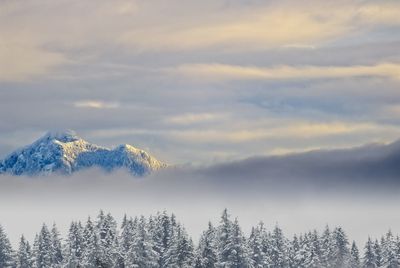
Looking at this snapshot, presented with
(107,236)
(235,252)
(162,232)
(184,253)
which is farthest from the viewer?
(162,232)

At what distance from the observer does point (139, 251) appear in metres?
168

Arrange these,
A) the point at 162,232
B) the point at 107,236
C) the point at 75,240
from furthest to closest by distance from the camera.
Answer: the point at 75,240 → the point at 162,232 → the point at 107,236

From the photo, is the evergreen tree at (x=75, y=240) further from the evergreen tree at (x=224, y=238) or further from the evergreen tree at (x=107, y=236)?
the evergreen tree at (x=224, y=238)

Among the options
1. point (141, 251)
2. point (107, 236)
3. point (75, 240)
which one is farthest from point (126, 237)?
point (75, 240)

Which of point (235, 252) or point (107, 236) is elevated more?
point (107, 236)

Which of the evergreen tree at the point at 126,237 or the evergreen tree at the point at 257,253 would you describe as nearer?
the evergreen tree at the point at 126,237

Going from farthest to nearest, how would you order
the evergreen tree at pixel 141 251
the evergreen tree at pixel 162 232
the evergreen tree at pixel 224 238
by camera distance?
the evergreen tree at pixel 162 232
the evergreen tree at pixel 224 238
the evergreen tree at pixel 141 251

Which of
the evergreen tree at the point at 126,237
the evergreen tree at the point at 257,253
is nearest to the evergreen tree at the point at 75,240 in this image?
the evergreen tree at the point at 126,237

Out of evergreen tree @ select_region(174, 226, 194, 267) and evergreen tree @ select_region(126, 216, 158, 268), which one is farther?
evergreen tree @ select_region(126, 216, 158, 268)

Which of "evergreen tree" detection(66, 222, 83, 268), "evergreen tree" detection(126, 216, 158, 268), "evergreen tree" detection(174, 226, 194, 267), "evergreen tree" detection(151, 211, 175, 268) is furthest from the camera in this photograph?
"evergreen tree" detection(66, 222, 83, 268)

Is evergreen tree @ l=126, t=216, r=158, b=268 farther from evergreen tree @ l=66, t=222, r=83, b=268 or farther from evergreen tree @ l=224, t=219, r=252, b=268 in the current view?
evergreen tree @ l=66, t=222, r=83, b=268

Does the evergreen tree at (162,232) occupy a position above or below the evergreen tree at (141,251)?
above

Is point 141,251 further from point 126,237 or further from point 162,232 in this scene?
point 162,232

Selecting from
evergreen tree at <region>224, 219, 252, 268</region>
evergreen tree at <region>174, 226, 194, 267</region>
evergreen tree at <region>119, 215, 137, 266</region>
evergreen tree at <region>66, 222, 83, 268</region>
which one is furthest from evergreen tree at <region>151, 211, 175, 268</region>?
evergreen tree at <region>174, 226, 194, 267</region>
